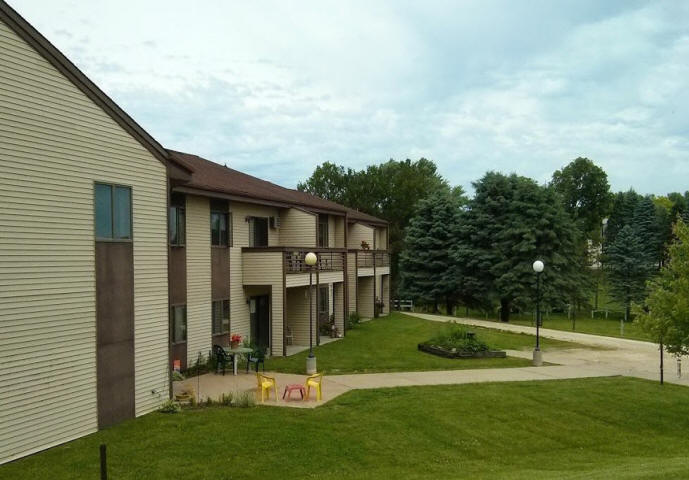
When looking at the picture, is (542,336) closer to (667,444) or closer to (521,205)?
(521,205)

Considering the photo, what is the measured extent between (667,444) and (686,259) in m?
4.60

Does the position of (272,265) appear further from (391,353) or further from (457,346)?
(457,346)

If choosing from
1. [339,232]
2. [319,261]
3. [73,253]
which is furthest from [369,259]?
[73,253]

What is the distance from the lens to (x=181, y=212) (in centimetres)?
1973

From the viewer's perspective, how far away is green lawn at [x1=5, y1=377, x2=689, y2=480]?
1068 cm

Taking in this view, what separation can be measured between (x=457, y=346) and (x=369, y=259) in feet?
46.4

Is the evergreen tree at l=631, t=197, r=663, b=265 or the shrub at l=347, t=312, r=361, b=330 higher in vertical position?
the evergreen tree at l=631, t=197, r=663, b=265

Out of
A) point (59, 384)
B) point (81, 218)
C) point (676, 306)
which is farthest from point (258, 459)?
point (676, 306)

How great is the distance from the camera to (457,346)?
23094 millimetres

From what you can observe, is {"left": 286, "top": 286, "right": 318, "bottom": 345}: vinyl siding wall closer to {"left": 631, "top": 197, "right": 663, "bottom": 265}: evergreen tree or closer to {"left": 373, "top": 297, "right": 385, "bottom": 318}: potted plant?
{"left": 373, "top": 297, "right": 385, "bottom": 318}: potted plant

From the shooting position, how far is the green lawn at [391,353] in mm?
20578

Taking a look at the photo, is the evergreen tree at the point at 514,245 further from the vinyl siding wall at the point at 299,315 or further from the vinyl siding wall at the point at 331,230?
the vinyl siding wall at the point at 299,315

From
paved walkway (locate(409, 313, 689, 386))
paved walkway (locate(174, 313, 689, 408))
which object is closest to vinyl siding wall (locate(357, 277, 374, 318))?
paved walkway (locate(409, 313, 689, 386))

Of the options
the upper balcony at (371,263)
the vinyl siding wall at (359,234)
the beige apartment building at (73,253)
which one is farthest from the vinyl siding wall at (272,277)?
the vinyl siding wall at (359,234)
